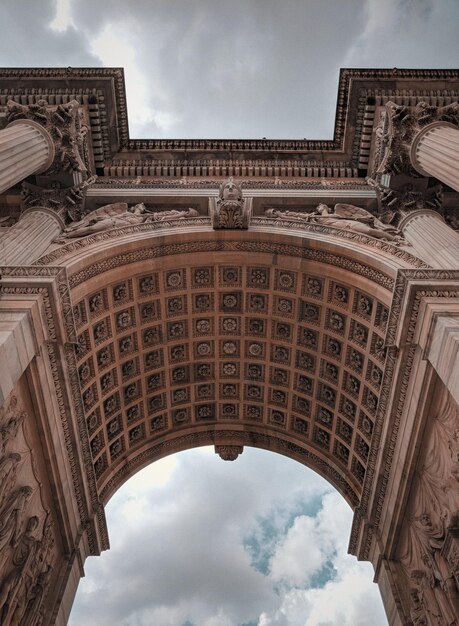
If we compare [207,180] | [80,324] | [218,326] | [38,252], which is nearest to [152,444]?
[218,326]

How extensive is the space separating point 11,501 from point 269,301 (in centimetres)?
1015

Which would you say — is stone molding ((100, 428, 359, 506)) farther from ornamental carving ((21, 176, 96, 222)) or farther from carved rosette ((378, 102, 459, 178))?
carved rosette ((378, 102, 459, 178))

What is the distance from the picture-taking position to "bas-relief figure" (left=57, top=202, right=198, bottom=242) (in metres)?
15.2

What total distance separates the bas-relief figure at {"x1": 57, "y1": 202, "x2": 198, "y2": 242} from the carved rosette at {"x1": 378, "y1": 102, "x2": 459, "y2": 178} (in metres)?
7.31

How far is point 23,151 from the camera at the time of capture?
14.5m

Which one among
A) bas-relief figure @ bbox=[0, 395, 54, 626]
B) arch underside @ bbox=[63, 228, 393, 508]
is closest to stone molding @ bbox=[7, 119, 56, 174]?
arch underside @ bbox=[63, 228, 393, 508]

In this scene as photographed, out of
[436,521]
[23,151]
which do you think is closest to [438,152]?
[436,521]

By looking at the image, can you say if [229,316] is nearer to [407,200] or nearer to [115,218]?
[115,218]

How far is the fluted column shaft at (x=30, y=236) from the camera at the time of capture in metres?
12.8

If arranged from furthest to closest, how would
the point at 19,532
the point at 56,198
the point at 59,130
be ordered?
the point at 59,130 → the point at 56,198 → the point at 19,532

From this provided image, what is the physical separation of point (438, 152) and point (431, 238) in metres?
3.07

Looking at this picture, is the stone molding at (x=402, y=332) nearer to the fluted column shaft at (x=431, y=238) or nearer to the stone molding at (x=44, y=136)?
the fluted column shaft at (x=431, y=238)

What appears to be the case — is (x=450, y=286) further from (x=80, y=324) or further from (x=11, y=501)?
(x=11, y=501)

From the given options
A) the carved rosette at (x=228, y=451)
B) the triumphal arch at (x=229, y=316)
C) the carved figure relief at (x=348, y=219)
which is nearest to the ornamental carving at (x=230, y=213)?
the triumphal arch at (x=229, y=316)
